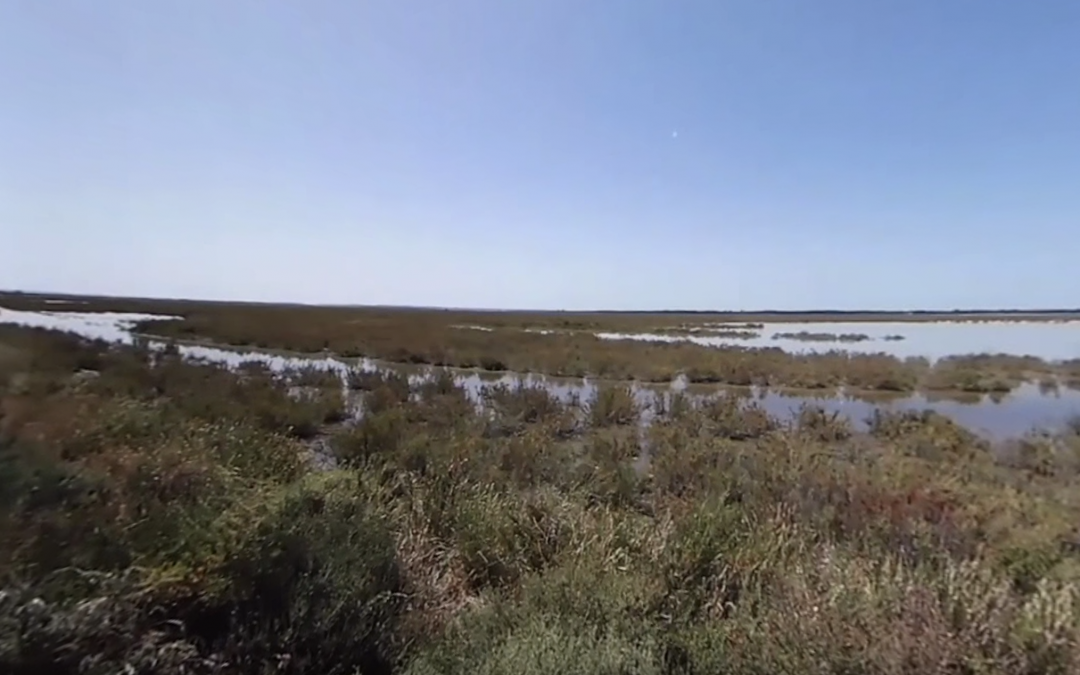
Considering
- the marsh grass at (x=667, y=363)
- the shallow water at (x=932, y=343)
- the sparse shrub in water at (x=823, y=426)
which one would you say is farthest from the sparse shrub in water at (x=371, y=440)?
the shallow water at (x=932, y=343)

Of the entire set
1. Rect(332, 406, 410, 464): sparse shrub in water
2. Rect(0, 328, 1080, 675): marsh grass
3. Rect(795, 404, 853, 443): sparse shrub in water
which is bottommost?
Rect(795, 404, 853, 443): sparse shrub in water

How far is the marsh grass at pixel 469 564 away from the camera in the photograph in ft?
9.69

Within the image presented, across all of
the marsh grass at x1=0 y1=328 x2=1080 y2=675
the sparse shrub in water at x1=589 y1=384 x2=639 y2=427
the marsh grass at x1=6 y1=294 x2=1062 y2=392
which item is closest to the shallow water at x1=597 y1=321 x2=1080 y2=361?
the marsh grass at x1=6 y1=294 x2=1062 y2=392

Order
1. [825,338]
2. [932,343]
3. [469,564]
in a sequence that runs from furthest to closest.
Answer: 1. [825,338]
2. [932,343]
3. [469,564]

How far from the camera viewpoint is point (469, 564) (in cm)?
478

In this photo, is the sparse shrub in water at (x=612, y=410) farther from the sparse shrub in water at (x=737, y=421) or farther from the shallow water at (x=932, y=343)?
the shallow water at (x=932, y=343)

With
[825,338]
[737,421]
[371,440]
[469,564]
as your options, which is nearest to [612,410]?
[737,421]

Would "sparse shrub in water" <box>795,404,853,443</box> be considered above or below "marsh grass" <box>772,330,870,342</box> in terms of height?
below

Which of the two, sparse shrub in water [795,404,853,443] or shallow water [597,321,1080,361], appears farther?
shallow water [597,321,1080,361]

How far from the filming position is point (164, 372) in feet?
42.7

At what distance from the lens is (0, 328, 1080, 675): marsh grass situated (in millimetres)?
2953

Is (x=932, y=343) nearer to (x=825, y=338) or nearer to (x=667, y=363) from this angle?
(x=825, y=338)

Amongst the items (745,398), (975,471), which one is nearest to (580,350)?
(745,398)

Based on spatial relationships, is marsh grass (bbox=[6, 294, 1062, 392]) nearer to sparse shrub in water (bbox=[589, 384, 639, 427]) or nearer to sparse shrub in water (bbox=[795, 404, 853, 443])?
sparse shrub in water (bbox=[795, 404, 853, 443])
